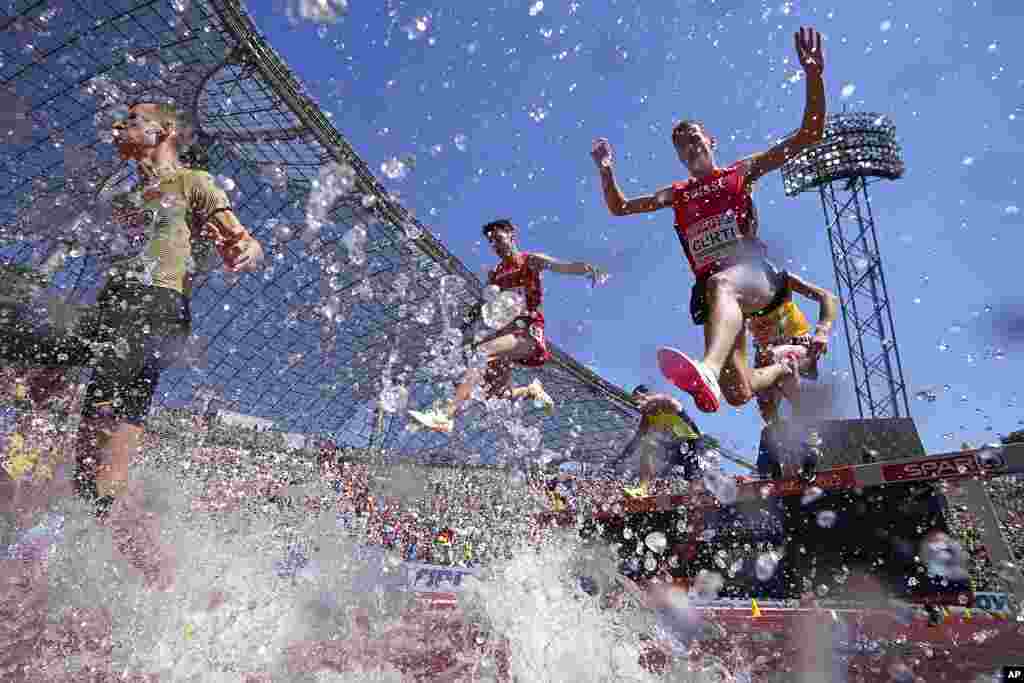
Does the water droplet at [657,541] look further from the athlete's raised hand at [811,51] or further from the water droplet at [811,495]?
the athlete's raised hand at [811,51]

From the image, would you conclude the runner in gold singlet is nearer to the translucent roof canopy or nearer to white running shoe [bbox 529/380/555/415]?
the translucent roof canopy

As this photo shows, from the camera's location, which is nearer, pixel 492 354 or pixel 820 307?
pixel 820 307

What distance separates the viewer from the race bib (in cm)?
292

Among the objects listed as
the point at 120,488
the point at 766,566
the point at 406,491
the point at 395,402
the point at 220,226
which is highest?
the point at 406,491

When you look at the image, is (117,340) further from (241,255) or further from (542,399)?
(542,399)

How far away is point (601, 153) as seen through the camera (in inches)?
143

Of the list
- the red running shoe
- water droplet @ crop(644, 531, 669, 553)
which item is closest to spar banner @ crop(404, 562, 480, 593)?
water droplet @ crop(644, 531, 669, 553)

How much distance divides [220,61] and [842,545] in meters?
15.9

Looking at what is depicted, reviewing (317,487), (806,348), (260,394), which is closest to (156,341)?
(806,348)

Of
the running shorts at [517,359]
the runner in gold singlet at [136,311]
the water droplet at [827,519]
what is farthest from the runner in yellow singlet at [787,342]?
the water droplet at [827,519]

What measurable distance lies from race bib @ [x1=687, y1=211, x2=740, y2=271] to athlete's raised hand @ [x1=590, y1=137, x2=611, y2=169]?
2.66ft

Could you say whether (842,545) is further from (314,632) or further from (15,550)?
(15,550)

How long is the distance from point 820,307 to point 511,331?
82.8 inches

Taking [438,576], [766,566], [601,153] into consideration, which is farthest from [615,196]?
[438,576]
